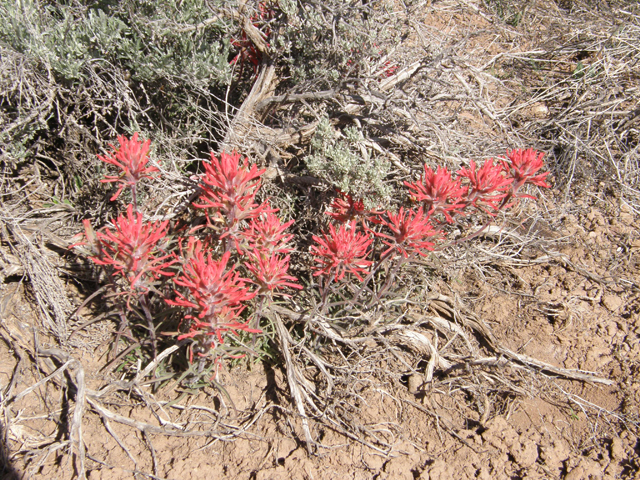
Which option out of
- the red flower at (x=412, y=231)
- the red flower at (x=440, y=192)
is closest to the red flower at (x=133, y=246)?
the red flower at (x=412, y=231)

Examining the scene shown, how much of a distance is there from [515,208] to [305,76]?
166cm

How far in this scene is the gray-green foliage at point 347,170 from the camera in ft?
7.52

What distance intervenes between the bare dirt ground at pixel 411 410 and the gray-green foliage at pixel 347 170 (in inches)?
26.2

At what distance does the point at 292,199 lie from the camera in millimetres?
2611

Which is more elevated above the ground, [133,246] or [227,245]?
[133,246]

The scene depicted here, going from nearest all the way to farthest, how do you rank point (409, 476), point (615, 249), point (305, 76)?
1. point (409, 476)
2. point (305, 76)
3. point (615, 249)

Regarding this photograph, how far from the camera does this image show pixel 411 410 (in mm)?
2273

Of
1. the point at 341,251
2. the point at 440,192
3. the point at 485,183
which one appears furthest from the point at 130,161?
the point at 485,183

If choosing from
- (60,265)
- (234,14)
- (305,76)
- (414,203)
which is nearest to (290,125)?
(305,76)

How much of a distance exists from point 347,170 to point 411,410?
1.26 metres

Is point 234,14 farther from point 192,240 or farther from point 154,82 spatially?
point 192,240

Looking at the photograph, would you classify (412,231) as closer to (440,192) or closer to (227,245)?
(440,192)

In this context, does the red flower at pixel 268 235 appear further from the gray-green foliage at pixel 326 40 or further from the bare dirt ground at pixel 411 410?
the gray-green foliage at pixel 326 40

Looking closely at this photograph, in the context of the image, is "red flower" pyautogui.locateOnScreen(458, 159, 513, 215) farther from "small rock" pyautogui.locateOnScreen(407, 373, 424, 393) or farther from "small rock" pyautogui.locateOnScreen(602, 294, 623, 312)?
"small rock" pyautogui.locateOnScreen(602, 294, 623, 312)
